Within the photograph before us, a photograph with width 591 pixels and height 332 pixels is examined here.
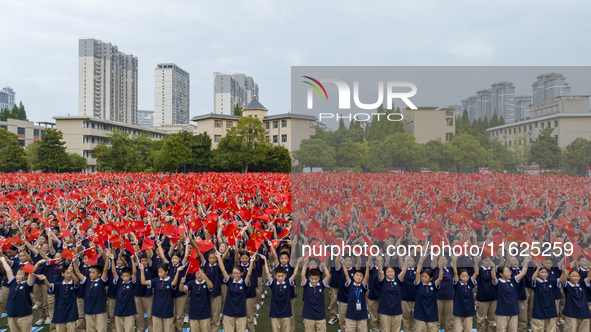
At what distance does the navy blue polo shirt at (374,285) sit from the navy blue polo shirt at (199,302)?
303 cm

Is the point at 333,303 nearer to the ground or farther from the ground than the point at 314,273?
nearer to the ground

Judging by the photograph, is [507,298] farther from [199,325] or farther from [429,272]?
[199,325]

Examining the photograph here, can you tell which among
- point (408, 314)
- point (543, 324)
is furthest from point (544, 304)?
point (408, 314)

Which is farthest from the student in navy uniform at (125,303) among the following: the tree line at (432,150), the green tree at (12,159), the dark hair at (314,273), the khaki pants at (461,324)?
the green tree at (12,159)

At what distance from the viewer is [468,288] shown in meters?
6.47

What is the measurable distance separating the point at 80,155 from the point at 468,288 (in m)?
71.5

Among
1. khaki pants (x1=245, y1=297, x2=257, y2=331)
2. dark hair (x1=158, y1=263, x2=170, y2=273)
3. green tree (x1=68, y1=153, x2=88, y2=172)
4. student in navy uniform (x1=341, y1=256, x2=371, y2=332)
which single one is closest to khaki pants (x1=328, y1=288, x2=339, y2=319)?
student in navy uniform (x1=341, y1=256, x2=371, y2=332)

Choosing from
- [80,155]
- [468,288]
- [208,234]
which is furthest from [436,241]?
[80,155]

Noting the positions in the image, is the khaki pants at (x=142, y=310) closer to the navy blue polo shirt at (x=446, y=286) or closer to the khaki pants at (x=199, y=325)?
the khaki pants at (x=199, y=325)

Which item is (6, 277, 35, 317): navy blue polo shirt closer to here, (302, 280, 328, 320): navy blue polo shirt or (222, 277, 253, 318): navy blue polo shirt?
(222, 277, 253, 318): navy blue polo shirt

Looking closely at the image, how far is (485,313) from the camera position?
683cm

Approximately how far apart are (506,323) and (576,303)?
1274 millimetres

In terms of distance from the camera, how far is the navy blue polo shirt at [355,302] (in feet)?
20.5

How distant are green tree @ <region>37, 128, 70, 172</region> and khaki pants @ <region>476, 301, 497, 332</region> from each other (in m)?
51.6
